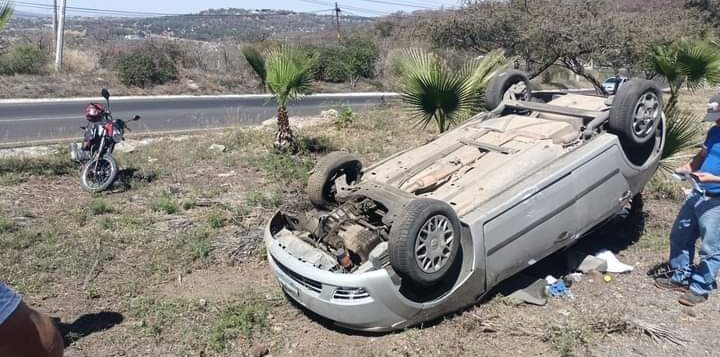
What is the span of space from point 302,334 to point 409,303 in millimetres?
953

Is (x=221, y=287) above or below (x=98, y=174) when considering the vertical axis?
below

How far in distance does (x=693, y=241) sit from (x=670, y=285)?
17.6 inches

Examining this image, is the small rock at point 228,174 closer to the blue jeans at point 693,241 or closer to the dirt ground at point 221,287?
the dirt ground at point 221,287

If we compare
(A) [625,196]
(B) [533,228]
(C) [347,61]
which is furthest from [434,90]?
(C) [347,61]

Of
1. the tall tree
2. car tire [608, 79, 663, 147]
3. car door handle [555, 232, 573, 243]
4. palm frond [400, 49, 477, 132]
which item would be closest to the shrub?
palm frond [400, 49, 477, 132]

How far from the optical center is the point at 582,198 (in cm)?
487

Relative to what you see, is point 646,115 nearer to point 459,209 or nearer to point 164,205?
point 459,209

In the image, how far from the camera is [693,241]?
507cm

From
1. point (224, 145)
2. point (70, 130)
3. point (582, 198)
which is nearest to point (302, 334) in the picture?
point (582, 198)

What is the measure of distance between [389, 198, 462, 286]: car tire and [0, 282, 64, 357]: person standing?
2560 mm

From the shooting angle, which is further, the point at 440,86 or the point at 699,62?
the point at 699,62

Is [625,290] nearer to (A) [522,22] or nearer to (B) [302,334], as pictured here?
(B) [302,334]

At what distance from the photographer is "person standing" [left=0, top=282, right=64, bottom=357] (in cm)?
150

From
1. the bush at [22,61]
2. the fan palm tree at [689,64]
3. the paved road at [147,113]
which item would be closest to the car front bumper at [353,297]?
the fan palm tree at [689,64]
